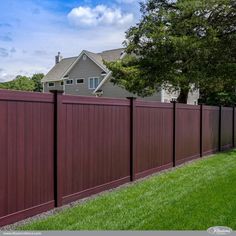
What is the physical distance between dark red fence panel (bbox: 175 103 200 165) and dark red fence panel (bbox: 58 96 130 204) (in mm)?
3368

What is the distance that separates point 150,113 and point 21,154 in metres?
4.84

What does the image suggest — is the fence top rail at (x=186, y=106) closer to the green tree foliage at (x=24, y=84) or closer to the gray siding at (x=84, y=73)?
the gray siding at (x=84, y=73)

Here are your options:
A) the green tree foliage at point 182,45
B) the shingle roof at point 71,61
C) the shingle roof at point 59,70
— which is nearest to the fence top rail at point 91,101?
the green tree foliage at point 182,45

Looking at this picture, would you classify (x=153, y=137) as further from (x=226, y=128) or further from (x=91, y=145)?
(x=226, y=128)

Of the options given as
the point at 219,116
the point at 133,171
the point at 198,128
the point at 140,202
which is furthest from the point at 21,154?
the point at 219,116

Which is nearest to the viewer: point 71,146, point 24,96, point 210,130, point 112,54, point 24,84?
point 24,96

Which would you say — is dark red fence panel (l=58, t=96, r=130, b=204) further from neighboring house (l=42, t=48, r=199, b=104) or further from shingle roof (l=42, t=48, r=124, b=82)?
shingle roof (l=42, t=48, r=124, b=82)

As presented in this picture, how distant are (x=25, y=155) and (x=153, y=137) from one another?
16.2 feet

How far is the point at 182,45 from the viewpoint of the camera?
19.7 meters

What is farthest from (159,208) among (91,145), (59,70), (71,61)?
(71,61)

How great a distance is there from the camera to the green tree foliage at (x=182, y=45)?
19.1 meters

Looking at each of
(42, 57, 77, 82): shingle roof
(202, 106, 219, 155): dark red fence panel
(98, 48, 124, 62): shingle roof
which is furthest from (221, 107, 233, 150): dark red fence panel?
(42, 57, 77, 82): shingle roof

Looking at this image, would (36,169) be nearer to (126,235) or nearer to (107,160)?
(107,160)

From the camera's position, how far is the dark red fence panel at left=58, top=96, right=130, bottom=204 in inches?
272
